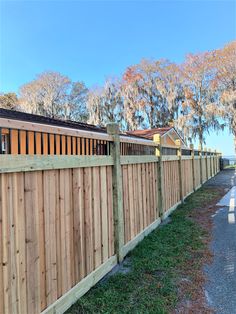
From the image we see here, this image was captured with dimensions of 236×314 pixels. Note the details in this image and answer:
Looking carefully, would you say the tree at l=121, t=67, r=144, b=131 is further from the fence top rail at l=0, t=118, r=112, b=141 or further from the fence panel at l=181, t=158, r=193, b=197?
the fence top rail at l=0, t=118, r=112, b=141

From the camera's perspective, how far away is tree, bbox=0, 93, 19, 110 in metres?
30.2

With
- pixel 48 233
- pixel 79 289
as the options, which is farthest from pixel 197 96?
pixel 48 233

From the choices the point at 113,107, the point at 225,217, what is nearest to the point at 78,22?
the point at 113,107

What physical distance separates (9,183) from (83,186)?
3.38 ft

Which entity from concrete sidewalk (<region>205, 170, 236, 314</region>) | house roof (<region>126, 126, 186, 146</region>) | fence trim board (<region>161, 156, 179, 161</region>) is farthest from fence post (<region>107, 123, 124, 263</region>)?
house roof (<region>126, 126, 186, 146</region>)

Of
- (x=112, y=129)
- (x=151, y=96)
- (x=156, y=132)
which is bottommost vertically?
(x=112, y=129)

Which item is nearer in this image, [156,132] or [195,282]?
[195,282]

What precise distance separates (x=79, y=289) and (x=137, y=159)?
7.35 feet

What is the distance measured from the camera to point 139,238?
436cm

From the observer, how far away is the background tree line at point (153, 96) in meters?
24.9

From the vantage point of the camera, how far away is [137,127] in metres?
29.4

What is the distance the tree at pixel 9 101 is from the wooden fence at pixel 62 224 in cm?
2908

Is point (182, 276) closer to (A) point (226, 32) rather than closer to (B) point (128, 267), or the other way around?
(B) point (128, 267)

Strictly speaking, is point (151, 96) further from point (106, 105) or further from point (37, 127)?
point (37, 127)
